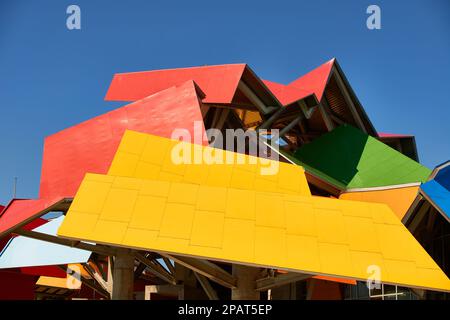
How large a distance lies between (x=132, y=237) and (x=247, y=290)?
4447mm

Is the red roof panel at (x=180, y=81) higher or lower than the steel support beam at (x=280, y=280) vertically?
higher

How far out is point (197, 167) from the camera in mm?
14008

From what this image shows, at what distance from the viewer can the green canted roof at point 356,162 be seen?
2761 cm

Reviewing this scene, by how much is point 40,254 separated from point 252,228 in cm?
1655

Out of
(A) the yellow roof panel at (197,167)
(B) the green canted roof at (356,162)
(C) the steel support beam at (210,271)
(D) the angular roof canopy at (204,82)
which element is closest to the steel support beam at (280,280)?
(C) the steel support beam at (210,271)

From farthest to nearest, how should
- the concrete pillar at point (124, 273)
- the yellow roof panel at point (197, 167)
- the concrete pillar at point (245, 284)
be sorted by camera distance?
the concrete pillar at point (124, 273)
the yellow roof panel at point (197, 167)
the concrete pillar at point (245, 284)

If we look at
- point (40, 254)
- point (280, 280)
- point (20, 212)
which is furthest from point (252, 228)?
point (40, 254)

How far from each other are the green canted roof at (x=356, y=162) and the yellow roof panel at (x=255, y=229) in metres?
14.9

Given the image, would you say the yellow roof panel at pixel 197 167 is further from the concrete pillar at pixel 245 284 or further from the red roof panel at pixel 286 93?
the red roof panel at pixel 286 93

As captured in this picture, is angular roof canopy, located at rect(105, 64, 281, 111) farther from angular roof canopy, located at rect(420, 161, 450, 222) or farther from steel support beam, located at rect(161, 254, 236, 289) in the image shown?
steel support beam, located at rect(161, 254, 236, 289)

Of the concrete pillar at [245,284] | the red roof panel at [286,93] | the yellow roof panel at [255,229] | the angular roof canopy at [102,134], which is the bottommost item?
the concrete pillar at [245,284]

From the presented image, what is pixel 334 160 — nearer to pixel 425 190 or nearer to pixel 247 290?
pixel 425 190

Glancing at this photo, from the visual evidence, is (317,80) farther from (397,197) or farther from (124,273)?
(124,273)
